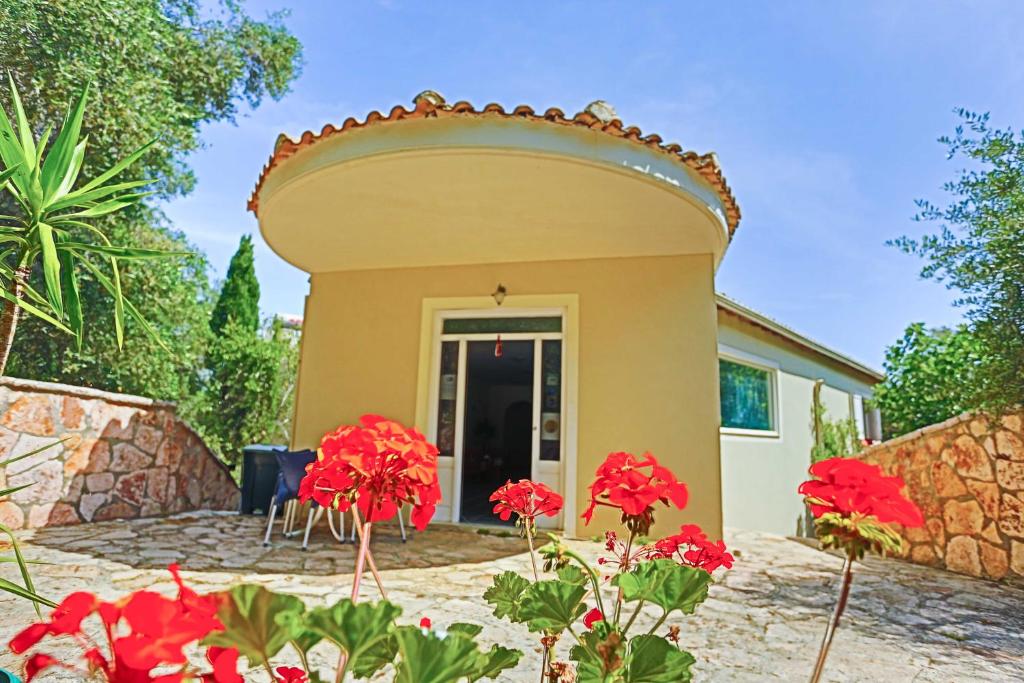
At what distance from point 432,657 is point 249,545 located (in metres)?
5.67

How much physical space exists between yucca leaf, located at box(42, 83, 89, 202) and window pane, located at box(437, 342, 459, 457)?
5359mm

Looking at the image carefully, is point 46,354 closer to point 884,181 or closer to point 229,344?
point 229,344

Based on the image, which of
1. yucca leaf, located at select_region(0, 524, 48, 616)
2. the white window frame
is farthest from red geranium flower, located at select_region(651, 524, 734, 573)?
the white window frame

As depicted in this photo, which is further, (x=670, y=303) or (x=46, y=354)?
(x=46, y=354)

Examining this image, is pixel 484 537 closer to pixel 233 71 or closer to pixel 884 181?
pixel 884 181

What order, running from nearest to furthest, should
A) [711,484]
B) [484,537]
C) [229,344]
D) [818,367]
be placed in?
[711,484], [484,537], [229,344], [818,367]

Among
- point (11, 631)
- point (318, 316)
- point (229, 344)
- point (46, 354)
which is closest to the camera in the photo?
point (11, 631)

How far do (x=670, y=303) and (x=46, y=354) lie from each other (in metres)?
8.86

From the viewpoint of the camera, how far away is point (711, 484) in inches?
234

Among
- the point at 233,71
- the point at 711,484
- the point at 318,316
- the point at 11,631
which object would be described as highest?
the point at 233,71

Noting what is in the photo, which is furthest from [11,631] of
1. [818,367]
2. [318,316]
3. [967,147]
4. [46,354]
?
[818,367]

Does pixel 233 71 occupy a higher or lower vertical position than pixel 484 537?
higher

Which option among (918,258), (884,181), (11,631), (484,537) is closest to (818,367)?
(884,181)

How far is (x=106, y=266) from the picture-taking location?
859 cm
